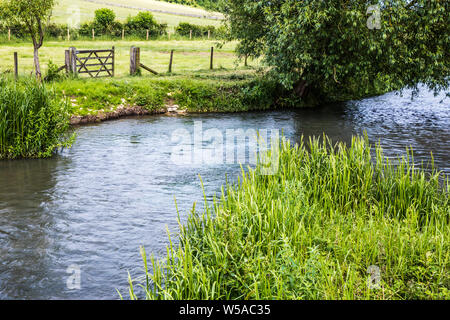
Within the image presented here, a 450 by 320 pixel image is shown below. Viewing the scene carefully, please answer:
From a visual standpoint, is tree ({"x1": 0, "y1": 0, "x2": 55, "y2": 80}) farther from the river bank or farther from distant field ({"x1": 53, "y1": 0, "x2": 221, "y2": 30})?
distant field ({"x1": 53, "y1": 0, "x2": 221, "y2": 30})

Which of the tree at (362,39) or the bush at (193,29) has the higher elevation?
the bush at (193,29)

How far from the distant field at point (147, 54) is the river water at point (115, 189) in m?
9.86

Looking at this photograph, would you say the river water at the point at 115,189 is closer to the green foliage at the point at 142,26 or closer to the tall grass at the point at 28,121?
the tall grass at the point at 28,121

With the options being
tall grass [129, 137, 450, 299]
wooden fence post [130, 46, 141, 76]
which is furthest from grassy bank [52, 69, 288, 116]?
tall grass [129, 137, 450, 299]

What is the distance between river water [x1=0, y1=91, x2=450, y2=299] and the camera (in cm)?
889

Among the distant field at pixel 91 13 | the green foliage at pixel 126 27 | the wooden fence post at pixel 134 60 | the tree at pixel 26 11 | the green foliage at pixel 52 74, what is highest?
the distant field at pixel 91 13

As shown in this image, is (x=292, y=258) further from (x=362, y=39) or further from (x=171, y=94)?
(x=171, y=94)

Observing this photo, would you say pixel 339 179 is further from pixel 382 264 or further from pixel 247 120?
pixel 247 120

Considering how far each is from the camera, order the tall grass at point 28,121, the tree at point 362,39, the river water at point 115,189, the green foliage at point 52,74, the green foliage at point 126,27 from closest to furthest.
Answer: the river water at point 115,189
the tall grass at point 28,121
the tree at point 362,39
the green foliage at point 52,74
the green foliage at point 126,27

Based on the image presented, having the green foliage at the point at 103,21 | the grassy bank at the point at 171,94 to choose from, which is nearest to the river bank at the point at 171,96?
Answer: the grassy bank at the point at 171,94

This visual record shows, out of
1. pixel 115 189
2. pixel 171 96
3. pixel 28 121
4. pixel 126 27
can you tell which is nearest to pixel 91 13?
pixel 126 27

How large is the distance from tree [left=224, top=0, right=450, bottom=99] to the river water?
7.60ft

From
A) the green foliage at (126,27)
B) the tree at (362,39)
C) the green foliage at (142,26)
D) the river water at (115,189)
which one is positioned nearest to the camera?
the river water at (115,189)

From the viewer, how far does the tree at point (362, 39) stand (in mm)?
19047
